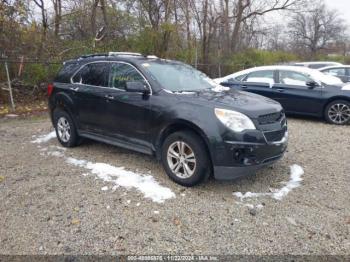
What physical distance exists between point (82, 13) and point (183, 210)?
11508 mm

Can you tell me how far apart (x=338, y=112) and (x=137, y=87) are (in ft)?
18.7

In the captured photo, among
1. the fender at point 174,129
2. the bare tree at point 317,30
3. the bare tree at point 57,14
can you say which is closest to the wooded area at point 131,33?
the bare tree at point 57,14

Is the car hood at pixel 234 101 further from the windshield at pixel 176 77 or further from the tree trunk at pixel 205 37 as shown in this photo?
the tree trunk at pixel 205 37

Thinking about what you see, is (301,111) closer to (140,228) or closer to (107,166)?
(107,166)

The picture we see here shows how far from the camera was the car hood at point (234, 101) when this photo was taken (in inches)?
158

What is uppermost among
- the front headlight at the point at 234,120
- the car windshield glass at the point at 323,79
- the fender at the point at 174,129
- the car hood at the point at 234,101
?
the car windshield glass at the point at 323,79

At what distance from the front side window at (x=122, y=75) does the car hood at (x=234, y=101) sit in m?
0.84

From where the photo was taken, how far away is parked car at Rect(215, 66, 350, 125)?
7.91 meters

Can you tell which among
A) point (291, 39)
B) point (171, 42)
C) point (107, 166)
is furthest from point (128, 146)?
point (291, 39)

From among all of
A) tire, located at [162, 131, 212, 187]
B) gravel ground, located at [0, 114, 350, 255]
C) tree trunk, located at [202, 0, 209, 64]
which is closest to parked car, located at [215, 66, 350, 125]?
gravel ground, located at [0, 114, 350, 255]

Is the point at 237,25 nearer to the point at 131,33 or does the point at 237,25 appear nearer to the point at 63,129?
the point at 131,33

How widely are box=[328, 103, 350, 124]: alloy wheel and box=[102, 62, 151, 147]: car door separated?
5.47 meters

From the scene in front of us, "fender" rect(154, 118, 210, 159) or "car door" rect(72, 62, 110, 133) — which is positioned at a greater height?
"car door" rect(72, 62, 110, 133)

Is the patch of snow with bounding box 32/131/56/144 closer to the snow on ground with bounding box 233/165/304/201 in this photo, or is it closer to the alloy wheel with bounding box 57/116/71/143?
the alloy wheel with bounding box 57/116/71/143
